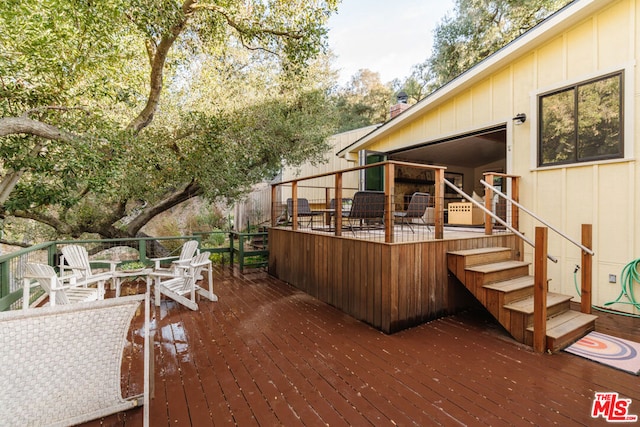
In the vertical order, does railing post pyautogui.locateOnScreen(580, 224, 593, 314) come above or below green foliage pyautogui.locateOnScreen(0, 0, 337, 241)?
below

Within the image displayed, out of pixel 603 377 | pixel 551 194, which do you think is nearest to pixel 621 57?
pixel 551 194

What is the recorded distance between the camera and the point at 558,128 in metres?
4.62

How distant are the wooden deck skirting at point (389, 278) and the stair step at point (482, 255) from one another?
0.13 metres

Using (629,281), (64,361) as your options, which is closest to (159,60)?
(64,361)

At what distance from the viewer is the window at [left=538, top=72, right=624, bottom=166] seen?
4055 millimetres

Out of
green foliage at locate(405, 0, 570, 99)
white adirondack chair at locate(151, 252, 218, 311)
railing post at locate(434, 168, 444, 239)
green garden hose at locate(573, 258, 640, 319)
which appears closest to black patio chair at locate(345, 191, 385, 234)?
railing post at locate(434, 168, 444, 239)

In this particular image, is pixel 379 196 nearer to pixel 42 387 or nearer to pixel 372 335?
pixel 372 335

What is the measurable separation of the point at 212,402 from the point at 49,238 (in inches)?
428

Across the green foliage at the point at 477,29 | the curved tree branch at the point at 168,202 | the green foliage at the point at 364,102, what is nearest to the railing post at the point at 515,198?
the curved tree branch at the point at 168,202

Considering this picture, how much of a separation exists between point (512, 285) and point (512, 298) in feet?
0.67

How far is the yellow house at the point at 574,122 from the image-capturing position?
155 inches

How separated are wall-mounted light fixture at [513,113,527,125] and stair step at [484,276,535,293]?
280cm

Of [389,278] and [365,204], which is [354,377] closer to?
[389,278]

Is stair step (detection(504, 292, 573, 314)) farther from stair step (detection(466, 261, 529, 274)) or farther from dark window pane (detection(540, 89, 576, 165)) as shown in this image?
dark window pane (detection(540, 89, 576, 165))
